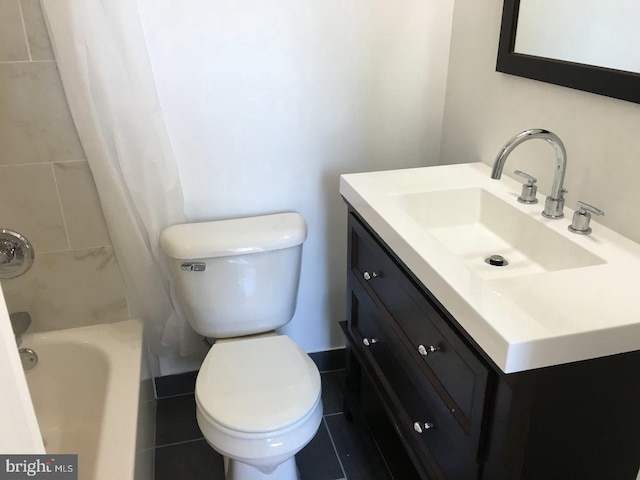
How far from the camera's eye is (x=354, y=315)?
1772 mm

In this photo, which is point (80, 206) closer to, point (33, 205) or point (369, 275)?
point (33, 205)

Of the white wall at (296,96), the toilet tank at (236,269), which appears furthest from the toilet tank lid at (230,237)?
the white wall at (296,96)

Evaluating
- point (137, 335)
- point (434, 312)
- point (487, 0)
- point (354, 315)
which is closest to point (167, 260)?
point (137, 335)

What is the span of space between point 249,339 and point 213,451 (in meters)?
0.44

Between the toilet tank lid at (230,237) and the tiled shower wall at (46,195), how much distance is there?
0.30 metres

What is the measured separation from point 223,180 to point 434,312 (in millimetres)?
961

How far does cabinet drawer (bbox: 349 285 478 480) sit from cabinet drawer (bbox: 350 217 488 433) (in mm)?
40

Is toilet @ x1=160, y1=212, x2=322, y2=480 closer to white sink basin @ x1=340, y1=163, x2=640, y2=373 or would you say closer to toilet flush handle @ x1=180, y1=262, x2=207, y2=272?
toilet flush handle @ x1=180, y1=262, x2=207, y2=272

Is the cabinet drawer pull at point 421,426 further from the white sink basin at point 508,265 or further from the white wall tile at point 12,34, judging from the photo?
the white wall tile at point 12,34

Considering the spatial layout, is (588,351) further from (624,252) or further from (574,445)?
(624,252)

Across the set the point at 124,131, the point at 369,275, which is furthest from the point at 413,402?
the point at 124,131

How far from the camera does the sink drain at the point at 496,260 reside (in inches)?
53.2

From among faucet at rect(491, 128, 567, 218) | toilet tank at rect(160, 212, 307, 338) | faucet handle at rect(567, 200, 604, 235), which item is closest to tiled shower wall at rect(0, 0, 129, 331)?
toilet tank at rect(160, 212, 307, 338)

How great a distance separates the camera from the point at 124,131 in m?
1.63
